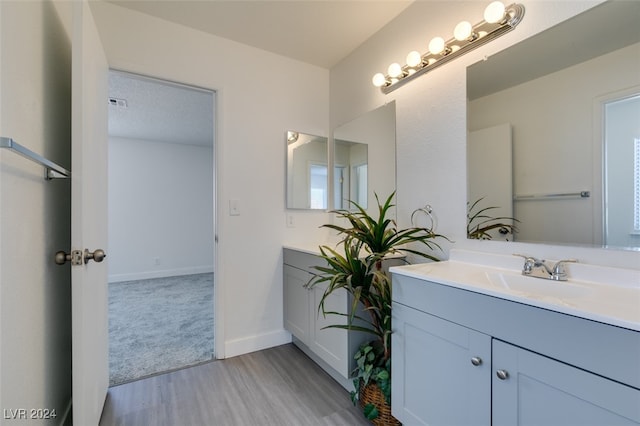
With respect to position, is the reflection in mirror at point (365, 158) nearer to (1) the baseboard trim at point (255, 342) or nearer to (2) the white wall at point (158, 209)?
(1) the baseboard trim at point (255, 342)

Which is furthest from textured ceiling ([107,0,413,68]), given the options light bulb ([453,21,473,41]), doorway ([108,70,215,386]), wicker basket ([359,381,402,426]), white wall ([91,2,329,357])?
wicker basket ([359,381,402,426])

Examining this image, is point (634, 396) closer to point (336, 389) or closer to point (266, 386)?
point (336, 389)

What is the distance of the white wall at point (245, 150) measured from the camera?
2.02 m

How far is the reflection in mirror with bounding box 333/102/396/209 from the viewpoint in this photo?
1.99 m

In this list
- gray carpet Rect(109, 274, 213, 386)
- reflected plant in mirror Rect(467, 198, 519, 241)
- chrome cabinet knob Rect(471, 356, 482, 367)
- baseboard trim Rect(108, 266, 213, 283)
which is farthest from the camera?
baseboard trim Rect(108, 266, 213, 283)

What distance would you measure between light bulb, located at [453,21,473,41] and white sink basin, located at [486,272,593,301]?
115 cm

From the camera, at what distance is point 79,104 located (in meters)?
1.09

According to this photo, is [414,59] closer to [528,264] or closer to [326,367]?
[528,264]

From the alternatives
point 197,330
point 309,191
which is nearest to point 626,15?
point 309,191

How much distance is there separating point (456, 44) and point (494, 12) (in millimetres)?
227

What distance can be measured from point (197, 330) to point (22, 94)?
2302 mm

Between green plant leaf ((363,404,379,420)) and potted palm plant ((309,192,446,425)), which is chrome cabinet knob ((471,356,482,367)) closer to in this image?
potted palm plant ((309,192,446,425))

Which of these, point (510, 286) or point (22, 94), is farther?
point (510, 286)

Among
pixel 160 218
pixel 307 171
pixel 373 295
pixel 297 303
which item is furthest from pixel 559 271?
pixel 160 218
